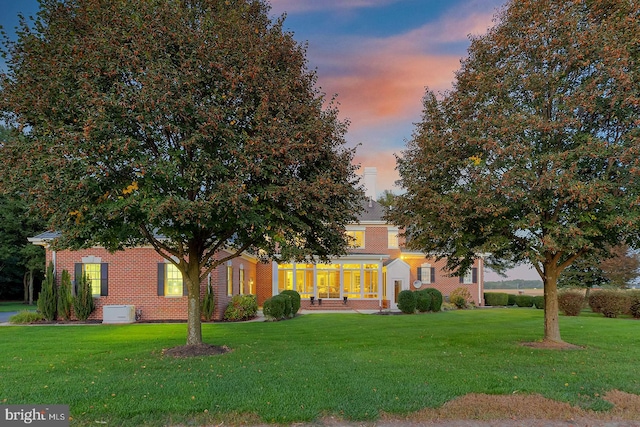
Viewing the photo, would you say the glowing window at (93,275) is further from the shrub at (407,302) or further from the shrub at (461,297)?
the shrub at (461,297)

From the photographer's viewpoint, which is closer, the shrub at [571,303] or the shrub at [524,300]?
the shrub at [571,303]

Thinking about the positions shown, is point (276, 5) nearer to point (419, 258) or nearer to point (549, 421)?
point (549, 421)

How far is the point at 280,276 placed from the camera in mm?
27938

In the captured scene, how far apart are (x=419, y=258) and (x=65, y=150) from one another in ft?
90.2

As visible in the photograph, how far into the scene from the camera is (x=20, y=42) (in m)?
9.23

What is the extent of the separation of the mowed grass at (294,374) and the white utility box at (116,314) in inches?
196

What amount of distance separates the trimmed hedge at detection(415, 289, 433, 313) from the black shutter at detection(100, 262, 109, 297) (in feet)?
51.7

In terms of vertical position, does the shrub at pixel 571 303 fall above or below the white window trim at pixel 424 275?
below

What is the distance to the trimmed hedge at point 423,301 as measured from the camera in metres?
24.3

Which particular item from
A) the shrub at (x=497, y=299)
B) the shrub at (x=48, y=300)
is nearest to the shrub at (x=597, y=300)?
the shrub at (x=497, y=299)

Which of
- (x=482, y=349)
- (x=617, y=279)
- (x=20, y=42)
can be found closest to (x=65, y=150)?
(x=20, y=42)

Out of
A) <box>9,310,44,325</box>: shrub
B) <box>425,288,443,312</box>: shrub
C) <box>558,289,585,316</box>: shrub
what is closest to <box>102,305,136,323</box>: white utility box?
<box>9,310,44,325</box>: shrub

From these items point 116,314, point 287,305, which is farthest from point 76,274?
point 287,305

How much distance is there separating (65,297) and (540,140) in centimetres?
1933
